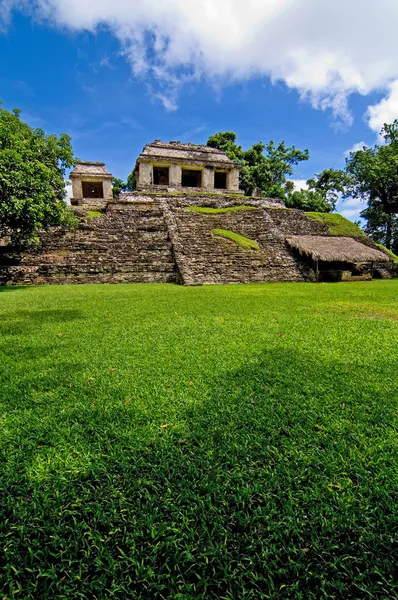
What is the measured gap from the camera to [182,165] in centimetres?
2370

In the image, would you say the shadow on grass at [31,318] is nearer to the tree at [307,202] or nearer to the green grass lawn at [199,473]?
the green grass lawn at [199,473]

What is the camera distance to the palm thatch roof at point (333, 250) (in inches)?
481

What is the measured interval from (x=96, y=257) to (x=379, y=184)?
80.0 feet

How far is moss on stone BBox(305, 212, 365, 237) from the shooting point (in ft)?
54.7

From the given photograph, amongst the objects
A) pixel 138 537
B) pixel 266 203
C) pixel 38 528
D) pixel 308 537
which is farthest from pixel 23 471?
pixel 266 203

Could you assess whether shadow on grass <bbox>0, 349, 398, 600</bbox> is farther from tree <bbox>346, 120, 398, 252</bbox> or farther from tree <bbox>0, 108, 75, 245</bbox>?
tree <bbox>346, 120, 398, 252</bbox>

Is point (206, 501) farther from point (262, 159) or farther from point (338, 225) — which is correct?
point (262, 159)

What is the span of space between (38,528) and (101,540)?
29 centimetres

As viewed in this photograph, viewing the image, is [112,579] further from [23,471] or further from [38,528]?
[23,471]

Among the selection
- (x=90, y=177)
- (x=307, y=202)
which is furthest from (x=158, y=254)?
(x=307, y=202)

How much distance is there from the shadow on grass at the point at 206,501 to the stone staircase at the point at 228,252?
8414 mm

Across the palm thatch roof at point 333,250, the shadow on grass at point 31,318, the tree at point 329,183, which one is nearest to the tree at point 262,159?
the tree at point 329,183

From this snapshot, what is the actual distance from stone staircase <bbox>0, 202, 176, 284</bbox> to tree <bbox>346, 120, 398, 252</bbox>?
66.2 feet

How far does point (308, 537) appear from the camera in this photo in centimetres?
122
